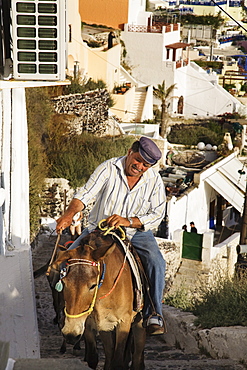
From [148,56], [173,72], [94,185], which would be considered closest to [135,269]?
[94,185]

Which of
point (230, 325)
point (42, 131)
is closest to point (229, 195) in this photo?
point (42, 131)

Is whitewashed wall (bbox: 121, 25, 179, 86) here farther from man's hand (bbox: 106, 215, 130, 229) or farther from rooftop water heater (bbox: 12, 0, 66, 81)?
man's hand (bbox: 106, 215, 130, 229)

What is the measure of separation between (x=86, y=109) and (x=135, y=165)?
16.9 m

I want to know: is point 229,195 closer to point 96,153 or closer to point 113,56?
point 96,153

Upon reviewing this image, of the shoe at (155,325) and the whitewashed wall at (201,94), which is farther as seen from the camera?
the whitewashed wall at (201,94)

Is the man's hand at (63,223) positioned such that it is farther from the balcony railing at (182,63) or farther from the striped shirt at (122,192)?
the balcony railing at (182,63)

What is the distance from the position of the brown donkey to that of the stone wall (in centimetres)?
1551

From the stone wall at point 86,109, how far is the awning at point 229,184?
416 centimetres

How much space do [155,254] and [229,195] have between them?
1754 cm

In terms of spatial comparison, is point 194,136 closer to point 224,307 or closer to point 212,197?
point 212,197

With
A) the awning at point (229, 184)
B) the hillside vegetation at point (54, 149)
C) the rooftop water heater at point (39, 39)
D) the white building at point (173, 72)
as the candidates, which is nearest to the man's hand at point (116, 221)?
the rooftop water heater at point (39, 39)

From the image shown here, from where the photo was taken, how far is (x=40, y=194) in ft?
52.4

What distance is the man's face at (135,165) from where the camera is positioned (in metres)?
6.02

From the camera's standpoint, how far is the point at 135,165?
6.07m
